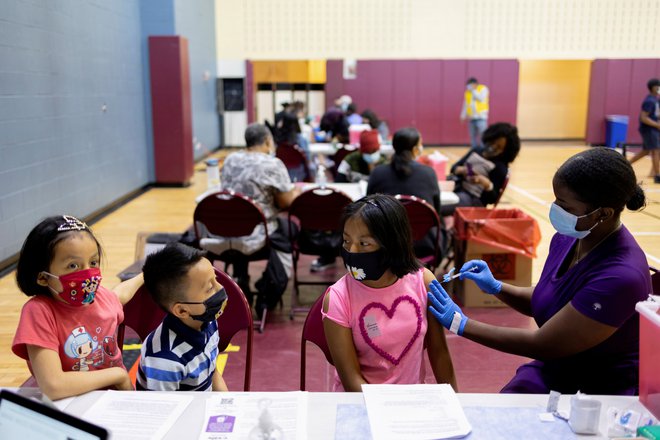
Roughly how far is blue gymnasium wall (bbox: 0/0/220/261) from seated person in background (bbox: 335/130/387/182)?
2.86 m

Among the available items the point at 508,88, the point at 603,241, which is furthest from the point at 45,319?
the point at 508,88

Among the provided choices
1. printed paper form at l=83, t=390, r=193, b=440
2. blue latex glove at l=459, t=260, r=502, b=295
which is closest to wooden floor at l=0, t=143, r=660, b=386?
blue latex glove at l=459, t=260, r=502, b=295

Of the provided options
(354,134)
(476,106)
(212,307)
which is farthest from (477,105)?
(212,307)

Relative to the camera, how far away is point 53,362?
1811mm

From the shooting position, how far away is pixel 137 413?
64.6 inches

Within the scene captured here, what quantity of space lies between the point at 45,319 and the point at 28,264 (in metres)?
0.17

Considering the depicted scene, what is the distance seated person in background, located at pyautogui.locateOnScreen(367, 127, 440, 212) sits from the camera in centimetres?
448

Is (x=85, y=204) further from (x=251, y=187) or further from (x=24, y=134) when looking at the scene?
(x=251, y=187)

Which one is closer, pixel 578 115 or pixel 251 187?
pixel 251 187

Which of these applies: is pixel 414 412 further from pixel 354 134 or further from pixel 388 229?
pixel 354 134

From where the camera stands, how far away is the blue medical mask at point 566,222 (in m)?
2.01

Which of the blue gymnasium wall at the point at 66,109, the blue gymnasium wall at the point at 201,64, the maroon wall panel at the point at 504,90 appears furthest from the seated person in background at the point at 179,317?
the maroon wall panel at the point at 504,90

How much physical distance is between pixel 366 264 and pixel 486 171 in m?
3.55

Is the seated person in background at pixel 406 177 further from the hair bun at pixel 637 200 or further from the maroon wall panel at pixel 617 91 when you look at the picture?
the maroon wall panel at pixel 617 91
